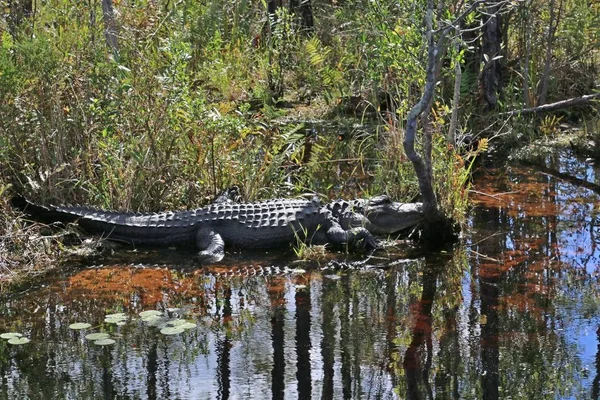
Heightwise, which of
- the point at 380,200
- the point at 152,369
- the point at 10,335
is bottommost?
the point at 152,369

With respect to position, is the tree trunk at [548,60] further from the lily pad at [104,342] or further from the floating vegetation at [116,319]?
the lily pad at [104,342]

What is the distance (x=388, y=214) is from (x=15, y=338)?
315 cm

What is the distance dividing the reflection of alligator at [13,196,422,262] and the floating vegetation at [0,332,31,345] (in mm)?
1712

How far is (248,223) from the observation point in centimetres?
721

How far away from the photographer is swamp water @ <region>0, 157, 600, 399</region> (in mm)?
4688

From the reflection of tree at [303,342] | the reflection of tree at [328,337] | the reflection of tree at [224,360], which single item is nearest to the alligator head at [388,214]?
the reflection of tree at [328,337]

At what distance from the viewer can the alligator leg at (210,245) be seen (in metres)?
6.93

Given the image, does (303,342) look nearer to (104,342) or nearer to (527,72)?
(104,342)

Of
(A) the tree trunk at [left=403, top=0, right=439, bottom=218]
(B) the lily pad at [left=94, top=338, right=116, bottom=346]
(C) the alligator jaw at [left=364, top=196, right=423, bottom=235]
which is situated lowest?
(B) the lily pad at [left=94, top=338, right=116, bottom=346]

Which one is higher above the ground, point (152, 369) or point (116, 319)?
point (116, 319)

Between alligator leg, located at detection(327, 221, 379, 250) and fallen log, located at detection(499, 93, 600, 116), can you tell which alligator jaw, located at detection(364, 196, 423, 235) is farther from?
fallen log, located at detection(499, 93, 600, 116)

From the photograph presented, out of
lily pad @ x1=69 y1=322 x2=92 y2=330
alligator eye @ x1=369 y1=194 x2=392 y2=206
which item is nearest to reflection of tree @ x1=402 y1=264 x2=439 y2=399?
alligator eye @ x1=369 y1=194 x2=392 y2=206

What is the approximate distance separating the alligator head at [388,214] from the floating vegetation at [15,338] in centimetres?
298

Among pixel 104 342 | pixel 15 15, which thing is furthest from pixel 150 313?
pixel 15 15
